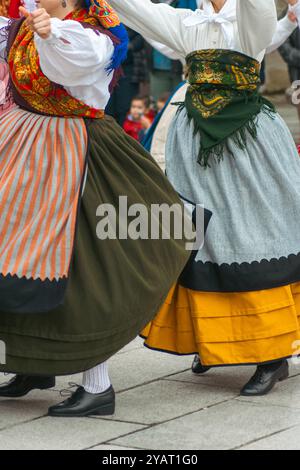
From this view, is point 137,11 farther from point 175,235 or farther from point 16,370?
point 16,370

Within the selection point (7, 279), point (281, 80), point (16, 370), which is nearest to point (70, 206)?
point (7, 279)

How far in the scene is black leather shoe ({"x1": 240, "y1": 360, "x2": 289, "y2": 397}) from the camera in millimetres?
4492

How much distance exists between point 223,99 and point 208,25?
32cm

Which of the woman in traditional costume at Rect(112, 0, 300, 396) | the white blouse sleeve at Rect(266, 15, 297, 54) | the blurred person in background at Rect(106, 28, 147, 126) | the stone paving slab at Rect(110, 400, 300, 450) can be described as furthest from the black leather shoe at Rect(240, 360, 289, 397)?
the blurred person in background at Rect(106, 28, 147, 126)

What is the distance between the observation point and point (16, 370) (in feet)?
13.2

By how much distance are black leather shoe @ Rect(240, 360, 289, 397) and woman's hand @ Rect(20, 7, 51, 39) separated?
1.64 meters

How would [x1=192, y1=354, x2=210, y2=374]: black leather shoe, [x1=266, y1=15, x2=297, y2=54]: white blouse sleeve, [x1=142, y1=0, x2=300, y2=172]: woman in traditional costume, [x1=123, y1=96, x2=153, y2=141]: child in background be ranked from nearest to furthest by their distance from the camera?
1. [x1=192, y1=354, x2=210, y2=374]: black leather shoe
2. [x1=142, y1=0, x2=300, y2=172]: woman in traditional costume
3. [x1=266, y1=15, x2=297, y2=54]: white blouse sleeve
4. [x1=123, y1=96, x2=153, y2=141]: child in background

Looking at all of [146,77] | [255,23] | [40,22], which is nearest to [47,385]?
[40,22]

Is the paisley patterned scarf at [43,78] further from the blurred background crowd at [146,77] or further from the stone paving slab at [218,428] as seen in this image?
the blurred background crowd at [146,77]

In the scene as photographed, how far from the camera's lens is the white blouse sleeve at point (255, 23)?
4391 millimetres

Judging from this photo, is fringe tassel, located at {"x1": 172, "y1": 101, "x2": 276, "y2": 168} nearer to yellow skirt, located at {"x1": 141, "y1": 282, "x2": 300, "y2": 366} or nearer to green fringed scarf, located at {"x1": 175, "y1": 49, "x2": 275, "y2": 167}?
green fringed scarf, located at {"x1": 175, "y1": 49, "x2": 275, "y2": 167}

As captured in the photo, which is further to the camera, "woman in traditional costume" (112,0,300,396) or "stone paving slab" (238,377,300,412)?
"woman in traditional costume" (112,0,300,396)
